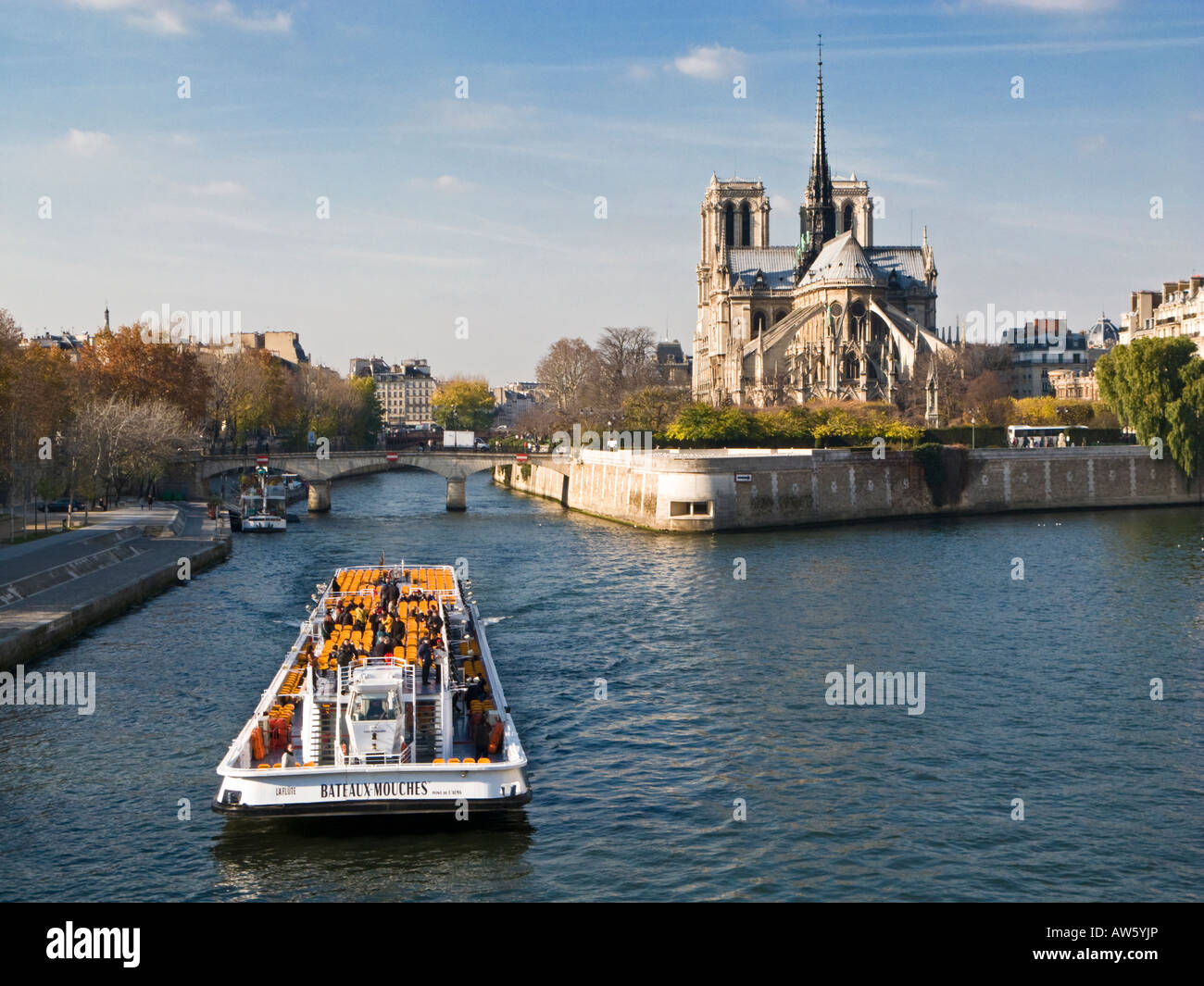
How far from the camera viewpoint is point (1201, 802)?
23.5m

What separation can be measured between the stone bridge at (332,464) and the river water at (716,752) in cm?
3803

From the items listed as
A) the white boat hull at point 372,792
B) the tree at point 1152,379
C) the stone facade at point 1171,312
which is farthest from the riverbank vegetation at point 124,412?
the stone facade at point 1171,312

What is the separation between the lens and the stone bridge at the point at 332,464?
89.1m

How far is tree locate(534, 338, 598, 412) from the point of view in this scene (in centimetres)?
13525

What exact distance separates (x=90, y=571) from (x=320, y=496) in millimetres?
43592

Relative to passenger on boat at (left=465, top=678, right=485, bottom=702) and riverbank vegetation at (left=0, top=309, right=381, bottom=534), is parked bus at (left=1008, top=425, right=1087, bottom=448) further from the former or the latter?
passenger on boat at (left=465, top=678, right=485, bottom=702)

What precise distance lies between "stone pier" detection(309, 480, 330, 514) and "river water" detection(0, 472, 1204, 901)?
3840cm

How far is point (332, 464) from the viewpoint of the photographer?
90.7 metres

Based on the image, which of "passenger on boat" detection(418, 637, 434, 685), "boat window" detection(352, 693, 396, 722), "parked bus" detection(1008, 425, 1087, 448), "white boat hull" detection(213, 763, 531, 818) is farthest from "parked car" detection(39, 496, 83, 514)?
"parked bus" detection(1008, 425, 1087, 448)

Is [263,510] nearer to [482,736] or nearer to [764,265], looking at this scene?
[482,736]

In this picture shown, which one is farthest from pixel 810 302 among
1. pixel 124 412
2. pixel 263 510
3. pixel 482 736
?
pixel 482 736
